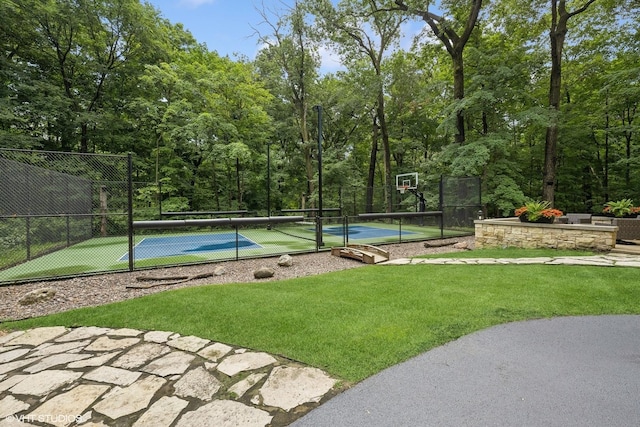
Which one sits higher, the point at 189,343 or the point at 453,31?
the point at 453,31

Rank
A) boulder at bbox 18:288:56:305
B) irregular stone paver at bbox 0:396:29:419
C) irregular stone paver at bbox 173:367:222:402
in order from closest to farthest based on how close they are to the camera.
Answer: irregular stone paver at bbox 0:396:29:419 < irregular stone paver at bbox 173:367:222:402 < boulder at bbox 18:288:56:305

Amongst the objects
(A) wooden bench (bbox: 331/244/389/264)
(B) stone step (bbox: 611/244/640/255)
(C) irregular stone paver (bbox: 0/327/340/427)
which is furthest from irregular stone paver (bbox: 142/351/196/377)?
(B) stone step (bbox: 611/244/640/255)

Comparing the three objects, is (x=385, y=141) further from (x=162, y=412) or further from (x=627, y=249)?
(x=162, y=412)

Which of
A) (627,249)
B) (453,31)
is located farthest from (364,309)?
(453,31)

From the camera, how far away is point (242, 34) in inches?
599

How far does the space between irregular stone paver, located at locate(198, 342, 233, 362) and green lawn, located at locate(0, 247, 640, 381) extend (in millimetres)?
113

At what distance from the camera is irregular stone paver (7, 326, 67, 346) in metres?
2.68

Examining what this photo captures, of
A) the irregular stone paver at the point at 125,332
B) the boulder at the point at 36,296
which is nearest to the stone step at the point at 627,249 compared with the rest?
the irregular stone paver at the point at 125,332

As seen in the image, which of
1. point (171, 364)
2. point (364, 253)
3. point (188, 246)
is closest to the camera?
point (171, 364)

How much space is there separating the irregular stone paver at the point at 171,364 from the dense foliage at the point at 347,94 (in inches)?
403

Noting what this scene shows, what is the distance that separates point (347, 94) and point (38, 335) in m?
16.2

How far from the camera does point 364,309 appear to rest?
330cm

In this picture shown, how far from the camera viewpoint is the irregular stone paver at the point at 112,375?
2.01 meters

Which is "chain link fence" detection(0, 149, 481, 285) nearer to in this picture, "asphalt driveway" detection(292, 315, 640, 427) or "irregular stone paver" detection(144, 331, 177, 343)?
"irregular stone paver" detection(144, 331, 177, 343)
